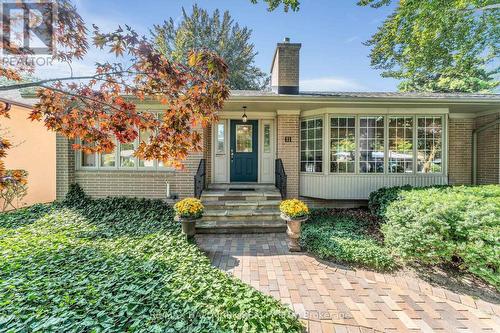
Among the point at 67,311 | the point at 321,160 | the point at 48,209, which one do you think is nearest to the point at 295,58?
the point at 321,160

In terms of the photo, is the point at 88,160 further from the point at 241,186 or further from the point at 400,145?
the point at 400,145

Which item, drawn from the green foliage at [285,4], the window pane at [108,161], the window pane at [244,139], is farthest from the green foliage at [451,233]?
the window pane at [108,161]

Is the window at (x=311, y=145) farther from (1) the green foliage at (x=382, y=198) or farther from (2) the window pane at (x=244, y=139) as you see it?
(2) the window pane at (x=244, y=139)

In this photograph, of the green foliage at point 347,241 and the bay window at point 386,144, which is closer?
the green foliage at point 347,241

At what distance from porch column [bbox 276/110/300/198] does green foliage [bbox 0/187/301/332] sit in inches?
149

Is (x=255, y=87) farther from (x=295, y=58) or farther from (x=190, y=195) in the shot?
(x=190, y=195)

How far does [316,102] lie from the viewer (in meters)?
6.09

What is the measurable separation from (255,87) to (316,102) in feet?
55.3

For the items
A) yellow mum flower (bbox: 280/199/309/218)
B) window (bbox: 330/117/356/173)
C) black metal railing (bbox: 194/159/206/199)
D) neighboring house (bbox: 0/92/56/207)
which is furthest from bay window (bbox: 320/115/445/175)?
neighboring house (bbox: 0/92/56/207)

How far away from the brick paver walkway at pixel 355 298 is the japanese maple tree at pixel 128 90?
2.22 m


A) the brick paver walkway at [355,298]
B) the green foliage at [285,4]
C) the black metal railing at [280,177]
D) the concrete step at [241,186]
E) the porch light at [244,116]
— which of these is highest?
the green foliage at [285,4]

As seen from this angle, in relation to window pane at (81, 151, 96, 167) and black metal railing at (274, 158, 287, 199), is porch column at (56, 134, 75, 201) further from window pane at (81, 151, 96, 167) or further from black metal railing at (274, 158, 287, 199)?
black metal railing at (274, 158, 287, 199)

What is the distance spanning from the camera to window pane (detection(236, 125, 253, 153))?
774 centimetres

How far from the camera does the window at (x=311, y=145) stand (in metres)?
6.85
